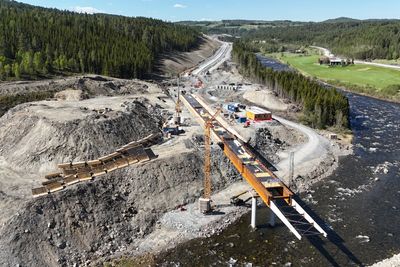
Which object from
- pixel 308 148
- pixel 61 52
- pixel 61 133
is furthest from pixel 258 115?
pixel 61 52

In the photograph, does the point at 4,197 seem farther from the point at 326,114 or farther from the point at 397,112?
the point at 397,112

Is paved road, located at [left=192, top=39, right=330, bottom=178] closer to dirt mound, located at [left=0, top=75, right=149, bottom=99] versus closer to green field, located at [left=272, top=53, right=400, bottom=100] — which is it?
dirt mound, located at [left=0, top=75, right=149, bottom=99]

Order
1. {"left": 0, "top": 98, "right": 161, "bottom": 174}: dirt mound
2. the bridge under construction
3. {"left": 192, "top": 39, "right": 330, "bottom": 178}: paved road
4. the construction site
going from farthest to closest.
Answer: {"left": 192, "top": 39, "right": 330, "bottom": 178}: paved road < {"left": 0, "top": 98, "right": 161, "bottom": 174}: dirt mound < the construction site < the bridge under construction

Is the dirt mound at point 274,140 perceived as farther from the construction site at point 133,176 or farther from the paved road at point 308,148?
the paved road at point 308,148

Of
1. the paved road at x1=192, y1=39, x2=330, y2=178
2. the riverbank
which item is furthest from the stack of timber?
the paved road at x1=192, y1=39, x2=330, y2=178

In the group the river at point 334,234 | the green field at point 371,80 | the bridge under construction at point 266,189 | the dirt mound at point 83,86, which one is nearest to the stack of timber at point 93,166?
the bridge under construction at point 266,189

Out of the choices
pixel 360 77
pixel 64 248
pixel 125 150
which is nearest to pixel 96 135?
pixel 125 150
